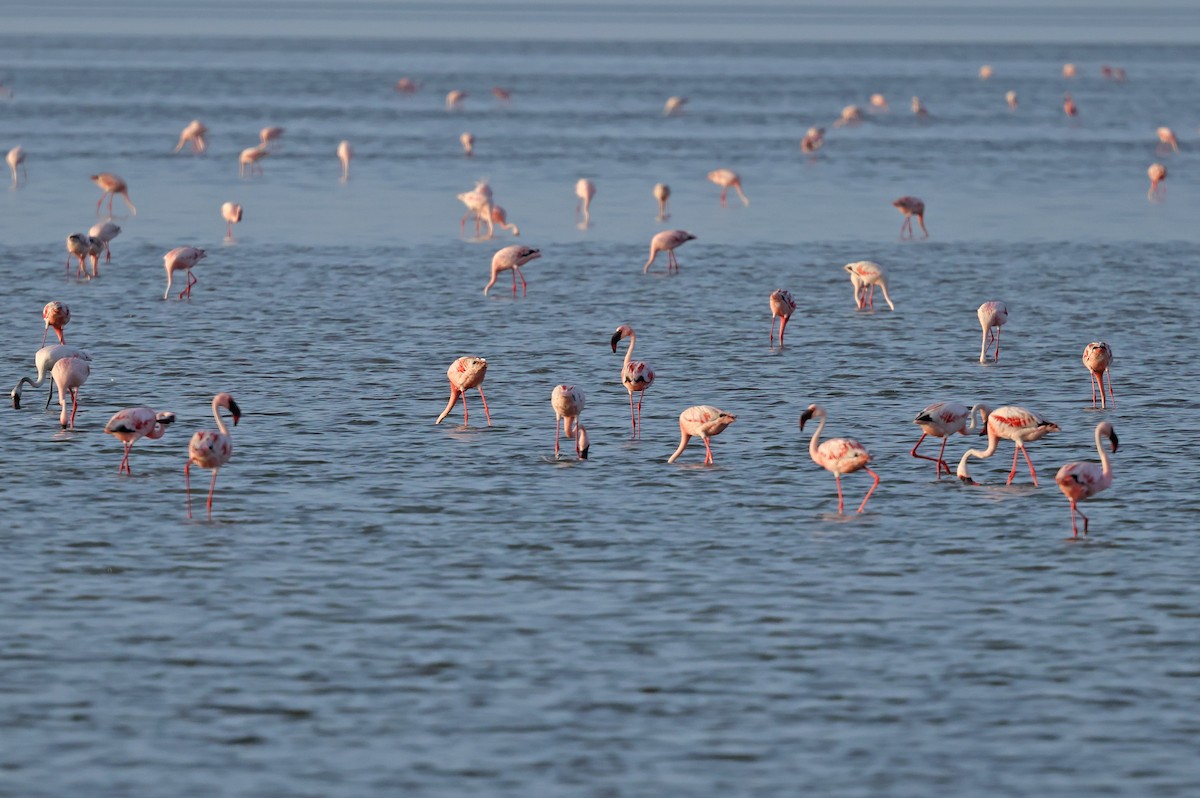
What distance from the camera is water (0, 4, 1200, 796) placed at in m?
11.8

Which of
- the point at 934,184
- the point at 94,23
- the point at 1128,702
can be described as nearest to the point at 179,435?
the point at 1128,702

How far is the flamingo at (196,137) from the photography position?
55250 millimetres

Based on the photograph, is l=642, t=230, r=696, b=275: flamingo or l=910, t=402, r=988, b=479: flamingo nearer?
l=910, t=402, r=988, b=479: flamingo

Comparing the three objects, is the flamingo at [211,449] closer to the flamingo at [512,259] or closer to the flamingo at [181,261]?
the flamingo at [181,261]

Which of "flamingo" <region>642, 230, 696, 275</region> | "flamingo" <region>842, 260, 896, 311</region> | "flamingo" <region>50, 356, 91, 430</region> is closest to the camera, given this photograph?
"flamingo" <region>50, 356, 91, 430</region>

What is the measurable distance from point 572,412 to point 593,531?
310 cm

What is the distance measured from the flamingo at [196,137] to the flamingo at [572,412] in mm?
37296

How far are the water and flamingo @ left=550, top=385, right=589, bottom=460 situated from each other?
0.32 meters

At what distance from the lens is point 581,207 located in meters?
44.6

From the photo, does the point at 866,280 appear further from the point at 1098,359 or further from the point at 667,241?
the point at 1098,359

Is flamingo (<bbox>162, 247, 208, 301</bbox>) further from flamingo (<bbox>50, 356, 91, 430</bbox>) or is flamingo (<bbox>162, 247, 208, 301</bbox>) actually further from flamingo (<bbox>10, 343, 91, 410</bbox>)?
flamingo (<bbox>50, 356, 91, 430</bbox>)

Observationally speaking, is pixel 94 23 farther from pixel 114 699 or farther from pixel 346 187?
pixel 114 699

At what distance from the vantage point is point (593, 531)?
16.5 m

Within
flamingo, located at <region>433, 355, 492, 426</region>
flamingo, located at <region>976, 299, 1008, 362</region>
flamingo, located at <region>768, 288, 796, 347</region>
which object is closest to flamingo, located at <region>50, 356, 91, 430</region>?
flamingo, located at <region>433, 355, 492, 426</region>
